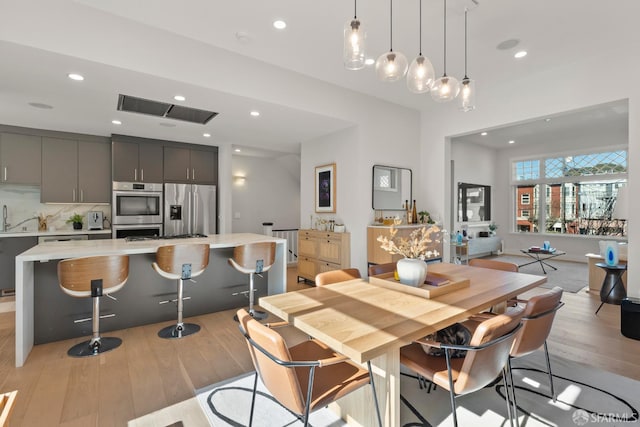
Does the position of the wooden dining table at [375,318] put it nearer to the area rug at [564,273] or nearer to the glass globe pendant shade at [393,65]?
the glass globe pendant shade at [393,65]

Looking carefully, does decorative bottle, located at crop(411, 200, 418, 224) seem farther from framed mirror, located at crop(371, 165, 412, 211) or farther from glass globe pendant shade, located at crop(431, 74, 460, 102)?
glass globe pendant shade, located at crop(431, 74, 460, 102)

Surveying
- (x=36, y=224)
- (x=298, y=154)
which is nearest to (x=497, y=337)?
(x=298, y=154)

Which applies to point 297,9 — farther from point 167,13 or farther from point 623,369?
point 623,369

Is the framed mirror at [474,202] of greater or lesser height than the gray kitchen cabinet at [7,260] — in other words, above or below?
above

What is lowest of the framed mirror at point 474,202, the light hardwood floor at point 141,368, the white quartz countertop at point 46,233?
the light hardwood floor at point 141,368

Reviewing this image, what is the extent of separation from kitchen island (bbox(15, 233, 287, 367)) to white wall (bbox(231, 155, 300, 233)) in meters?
3.56

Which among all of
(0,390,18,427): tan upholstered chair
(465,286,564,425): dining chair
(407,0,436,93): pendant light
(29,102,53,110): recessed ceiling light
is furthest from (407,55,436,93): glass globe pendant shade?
(29,102,53,110): recessed ceiling light

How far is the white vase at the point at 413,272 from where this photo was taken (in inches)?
80.4

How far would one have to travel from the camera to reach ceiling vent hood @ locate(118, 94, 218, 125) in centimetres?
369

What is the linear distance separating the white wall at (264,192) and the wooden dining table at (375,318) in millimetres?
5614

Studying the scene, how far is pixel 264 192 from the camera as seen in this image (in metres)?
7.70

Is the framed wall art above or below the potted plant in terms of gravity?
above

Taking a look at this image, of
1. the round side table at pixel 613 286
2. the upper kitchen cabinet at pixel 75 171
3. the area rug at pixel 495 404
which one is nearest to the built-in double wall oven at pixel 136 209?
the upper kitchen cabinet at pixel 75 171

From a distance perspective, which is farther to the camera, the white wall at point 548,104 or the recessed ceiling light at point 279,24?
the white wall at point 548,104
